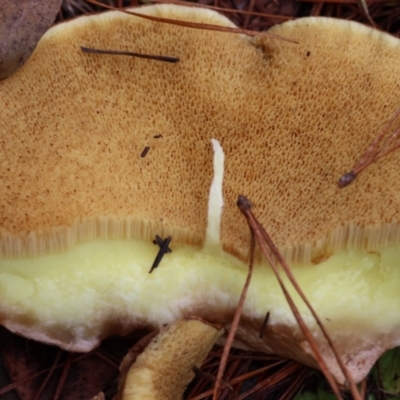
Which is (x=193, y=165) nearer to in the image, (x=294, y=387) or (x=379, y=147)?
(x=379, y=147)

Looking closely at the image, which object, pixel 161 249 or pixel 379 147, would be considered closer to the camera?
pixel 379 147

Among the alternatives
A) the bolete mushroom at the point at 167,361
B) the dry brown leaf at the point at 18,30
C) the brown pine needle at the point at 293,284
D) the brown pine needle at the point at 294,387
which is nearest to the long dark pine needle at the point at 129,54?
the dry brown leaf at the point at 18,30

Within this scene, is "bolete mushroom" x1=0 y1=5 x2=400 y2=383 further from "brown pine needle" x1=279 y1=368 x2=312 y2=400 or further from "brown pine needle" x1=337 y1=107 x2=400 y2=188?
"brown pine needle" x1=279 y1=368 x2=312 y2=400

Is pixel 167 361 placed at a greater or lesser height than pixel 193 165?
lesser

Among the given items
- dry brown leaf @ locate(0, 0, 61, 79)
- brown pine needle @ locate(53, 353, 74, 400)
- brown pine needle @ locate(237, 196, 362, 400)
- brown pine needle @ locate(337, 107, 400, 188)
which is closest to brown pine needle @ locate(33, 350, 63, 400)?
brown pine needle @ locate(53, 353, 74, 400)

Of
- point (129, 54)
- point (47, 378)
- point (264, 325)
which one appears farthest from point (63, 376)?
point (129, 54)

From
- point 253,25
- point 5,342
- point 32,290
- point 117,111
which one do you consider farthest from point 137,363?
point 253,25

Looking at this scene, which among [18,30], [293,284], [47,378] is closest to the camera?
[293,284]

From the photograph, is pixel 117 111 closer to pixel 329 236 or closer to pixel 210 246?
pixel 210 246
